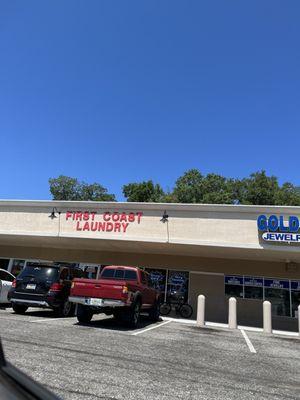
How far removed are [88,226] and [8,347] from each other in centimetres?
1314

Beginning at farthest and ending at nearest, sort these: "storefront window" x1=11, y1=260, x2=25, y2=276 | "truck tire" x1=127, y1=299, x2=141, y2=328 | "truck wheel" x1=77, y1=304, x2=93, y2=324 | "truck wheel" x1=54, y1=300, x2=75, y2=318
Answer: "storefront window" x1=11, y1=260, x2=25, y2=276 → "truck wheel" x1=54, y1=300, x2=75, y2=318 → "truck wheel" x1=77, y1=304, x2=93, y2=324 → "truck tire" x1=127, y1=299, x2=141, y2=328

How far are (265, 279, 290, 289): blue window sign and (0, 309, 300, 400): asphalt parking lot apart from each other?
34.5 feet

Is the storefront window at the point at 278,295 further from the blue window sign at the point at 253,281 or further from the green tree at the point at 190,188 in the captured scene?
the green tree at the point at 190,188

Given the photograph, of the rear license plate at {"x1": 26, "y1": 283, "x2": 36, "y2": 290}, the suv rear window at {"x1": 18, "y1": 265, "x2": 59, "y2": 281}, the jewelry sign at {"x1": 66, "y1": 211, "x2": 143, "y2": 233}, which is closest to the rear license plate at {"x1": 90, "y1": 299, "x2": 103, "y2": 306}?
the suv rear window at {"x1": 18, "y1": 265, "x2": 59, "y2": 281}

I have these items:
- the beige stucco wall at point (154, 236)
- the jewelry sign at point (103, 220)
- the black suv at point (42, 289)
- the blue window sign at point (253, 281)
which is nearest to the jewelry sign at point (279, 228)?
the beige stucco wall at point (154, 236)

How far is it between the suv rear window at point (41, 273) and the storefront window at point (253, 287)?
11.4m

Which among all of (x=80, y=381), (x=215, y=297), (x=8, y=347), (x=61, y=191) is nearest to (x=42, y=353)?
(x=8, y=347)

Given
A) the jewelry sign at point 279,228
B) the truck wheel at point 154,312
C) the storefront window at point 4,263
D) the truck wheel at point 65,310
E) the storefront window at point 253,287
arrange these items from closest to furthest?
1. the truck wheel at point 65,310
2. the truck wheel at point 154,312
3. the jewelry sign at point 279,228
4. the storefront window at point 253,287
5. the storefront window at point 4,263

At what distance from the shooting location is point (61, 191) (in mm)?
69625

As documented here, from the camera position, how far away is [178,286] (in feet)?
73.6

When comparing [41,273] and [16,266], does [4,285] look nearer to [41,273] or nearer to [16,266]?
[41,273]

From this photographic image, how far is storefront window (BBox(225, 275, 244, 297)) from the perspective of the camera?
71.6ft

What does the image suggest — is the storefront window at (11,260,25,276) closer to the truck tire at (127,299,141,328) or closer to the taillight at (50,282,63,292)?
the taillight at (50,282,63,292)

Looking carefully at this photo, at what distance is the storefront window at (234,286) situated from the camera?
71.6 ft
